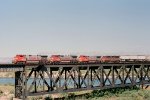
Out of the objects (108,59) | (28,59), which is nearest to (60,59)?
(28,59)

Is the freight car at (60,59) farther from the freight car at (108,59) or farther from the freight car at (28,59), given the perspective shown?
the freight car at (108,59)

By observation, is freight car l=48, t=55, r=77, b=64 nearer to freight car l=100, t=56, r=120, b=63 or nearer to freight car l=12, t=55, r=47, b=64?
freight car l=12, t=55, r=47, b=64

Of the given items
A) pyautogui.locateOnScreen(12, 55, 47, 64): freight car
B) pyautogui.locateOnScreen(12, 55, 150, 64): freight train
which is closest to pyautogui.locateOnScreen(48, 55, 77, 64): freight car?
pyautogui.locateOnScreen(12, 55, 150, 64): freight train

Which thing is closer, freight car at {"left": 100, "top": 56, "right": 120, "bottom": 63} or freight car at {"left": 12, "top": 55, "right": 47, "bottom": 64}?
freight car at {"left": 12, "top": 55, "right": 47, "bottom": 64}

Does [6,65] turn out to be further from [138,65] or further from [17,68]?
[138,65]

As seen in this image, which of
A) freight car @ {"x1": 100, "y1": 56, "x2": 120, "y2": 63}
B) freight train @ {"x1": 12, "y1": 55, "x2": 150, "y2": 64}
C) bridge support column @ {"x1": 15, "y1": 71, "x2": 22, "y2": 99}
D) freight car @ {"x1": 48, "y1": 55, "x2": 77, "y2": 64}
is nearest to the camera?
bridge support column @ {"x1": 15, "y1": 71, "x2": 22, "y2": 99}

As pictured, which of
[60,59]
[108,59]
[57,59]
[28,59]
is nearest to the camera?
[28,59]

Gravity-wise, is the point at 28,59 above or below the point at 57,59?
above

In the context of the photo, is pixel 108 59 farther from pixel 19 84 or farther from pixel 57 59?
pixel 19 84

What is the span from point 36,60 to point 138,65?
30382 millimetres

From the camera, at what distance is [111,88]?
66562 millimetres

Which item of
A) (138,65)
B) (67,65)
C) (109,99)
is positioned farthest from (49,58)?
(138,65)

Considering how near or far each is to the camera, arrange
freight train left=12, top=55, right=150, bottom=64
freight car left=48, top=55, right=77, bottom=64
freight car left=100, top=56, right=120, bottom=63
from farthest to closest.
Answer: freight car left=100, top=56, right=120, bottom=63
freight car left=48, top=55, right=77, bottom=64
freight train left=12, top=55, right=150, bottom=64

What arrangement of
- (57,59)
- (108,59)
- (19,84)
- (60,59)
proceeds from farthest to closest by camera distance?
(108,59) < (60,59) < (57,59) < (19,84)
